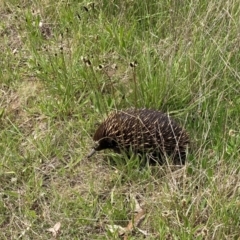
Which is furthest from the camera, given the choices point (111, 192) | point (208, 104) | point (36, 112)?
point (36, 112)

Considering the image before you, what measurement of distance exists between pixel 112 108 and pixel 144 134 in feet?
1.41

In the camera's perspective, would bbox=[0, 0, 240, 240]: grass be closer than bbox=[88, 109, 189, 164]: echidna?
Yes

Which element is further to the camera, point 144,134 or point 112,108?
point 112,108

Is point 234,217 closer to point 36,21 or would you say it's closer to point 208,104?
point 208,104

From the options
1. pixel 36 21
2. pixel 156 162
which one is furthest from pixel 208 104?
pixel 36 21

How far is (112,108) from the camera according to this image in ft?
11.3

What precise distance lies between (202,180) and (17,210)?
97 centimetres

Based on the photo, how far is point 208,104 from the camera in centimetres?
330

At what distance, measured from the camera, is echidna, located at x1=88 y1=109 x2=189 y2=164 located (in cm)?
308

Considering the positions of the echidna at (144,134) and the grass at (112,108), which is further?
the echidna at (144,134)

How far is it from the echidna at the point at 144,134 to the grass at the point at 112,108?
0.09 m

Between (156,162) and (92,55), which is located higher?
(92,55)

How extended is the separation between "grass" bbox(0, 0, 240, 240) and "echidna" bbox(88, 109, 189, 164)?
0.09m

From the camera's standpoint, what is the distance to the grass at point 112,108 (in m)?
2.76
